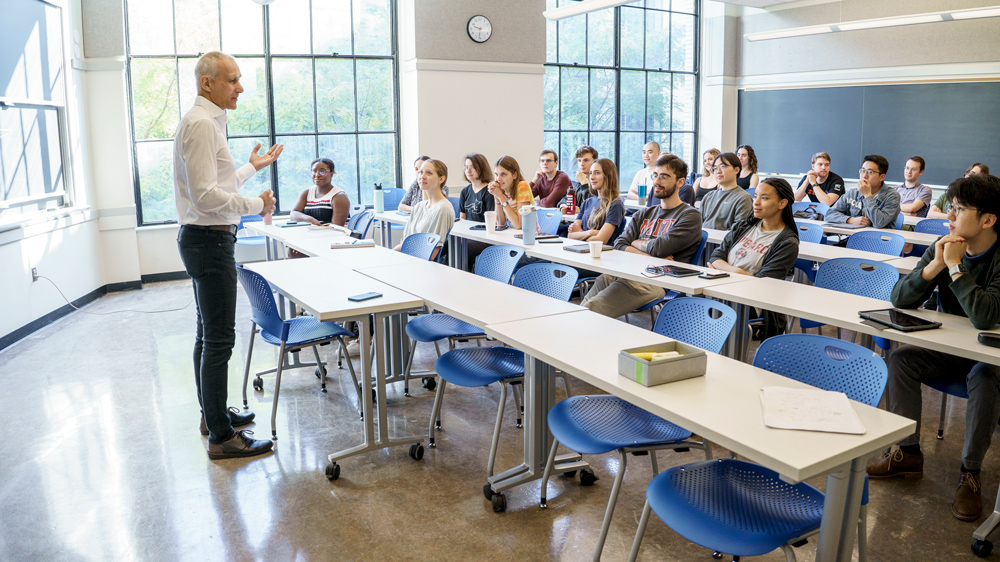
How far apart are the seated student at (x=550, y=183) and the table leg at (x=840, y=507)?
18.9ft

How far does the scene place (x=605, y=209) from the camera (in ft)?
17.0

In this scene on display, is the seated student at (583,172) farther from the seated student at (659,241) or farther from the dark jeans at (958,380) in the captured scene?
the dark jeans at (958,380)

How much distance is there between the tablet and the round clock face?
6228 millimetres

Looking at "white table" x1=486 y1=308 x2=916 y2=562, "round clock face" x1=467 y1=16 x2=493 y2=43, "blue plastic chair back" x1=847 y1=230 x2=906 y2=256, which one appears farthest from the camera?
"round clock face" x1=467 y1=16 x2=493 y2=43

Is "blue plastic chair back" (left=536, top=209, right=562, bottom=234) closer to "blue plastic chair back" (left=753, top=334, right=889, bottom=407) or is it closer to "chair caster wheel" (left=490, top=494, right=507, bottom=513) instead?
"chair caster wheel" (left=490, top=494, right=507, bottom=513)

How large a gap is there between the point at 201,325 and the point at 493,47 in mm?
5903

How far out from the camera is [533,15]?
8.40m

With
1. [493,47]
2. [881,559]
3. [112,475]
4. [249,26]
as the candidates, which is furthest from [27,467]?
[493,47]

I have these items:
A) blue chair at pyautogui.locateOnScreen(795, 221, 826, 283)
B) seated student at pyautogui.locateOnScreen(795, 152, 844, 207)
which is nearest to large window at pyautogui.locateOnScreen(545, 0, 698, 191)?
seated student at pyautogui.locateOnScreen(795, 152, 844, 207)

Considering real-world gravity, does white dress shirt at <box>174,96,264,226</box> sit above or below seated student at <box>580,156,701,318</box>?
above

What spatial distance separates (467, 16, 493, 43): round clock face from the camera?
8.02m

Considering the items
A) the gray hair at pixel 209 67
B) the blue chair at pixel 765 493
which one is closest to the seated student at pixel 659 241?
the blue chair at pixel 765 493

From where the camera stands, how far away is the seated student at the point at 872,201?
5531mm

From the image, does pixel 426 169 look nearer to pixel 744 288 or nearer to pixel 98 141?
pixel 744 288
